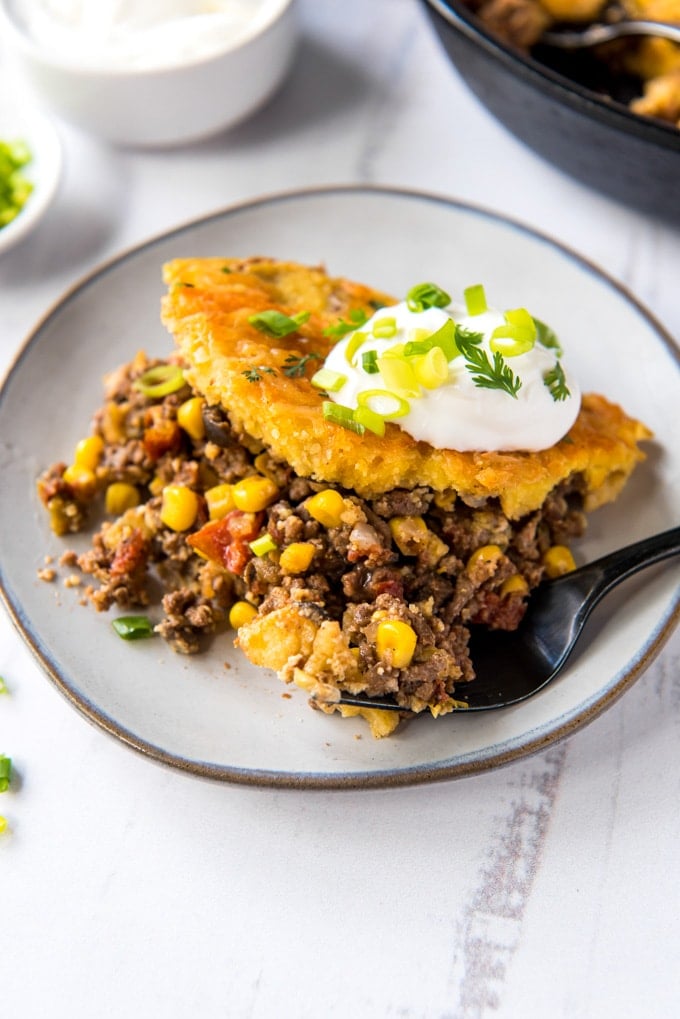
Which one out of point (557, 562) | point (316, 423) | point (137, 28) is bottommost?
point (557, 562)

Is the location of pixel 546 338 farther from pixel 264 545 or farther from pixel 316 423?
pixel 264 545

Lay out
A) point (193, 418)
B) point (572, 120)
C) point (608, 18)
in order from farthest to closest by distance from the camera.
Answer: point (608, 18) → point (572, 120) → point (193, 418)

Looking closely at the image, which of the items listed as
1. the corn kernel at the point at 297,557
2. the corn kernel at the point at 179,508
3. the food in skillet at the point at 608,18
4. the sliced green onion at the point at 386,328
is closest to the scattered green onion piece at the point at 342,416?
the sliced green onion at the point at 386,328

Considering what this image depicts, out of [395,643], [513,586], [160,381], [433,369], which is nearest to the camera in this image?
[395,643]

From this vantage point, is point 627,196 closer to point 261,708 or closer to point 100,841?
point 261,708

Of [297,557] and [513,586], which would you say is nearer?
[297,557]

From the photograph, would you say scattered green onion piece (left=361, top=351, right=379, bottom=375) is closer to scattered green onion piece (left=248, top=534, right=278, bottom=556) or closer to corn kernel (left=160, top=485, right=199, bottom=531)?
scattered green onion piece (left=248, top=534, right=278, bottom=556)

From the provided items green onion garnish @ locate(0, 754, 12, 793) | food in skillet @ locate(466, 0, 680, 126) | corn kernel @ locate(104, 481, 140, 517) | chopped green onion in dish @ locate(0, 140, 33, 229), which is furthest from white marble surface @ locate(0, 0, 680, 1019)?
food in skillet @ locate(466, 0, 680, 126)

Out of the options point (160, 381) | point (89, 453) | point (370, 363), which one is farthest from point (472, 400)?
point (89, 453)
